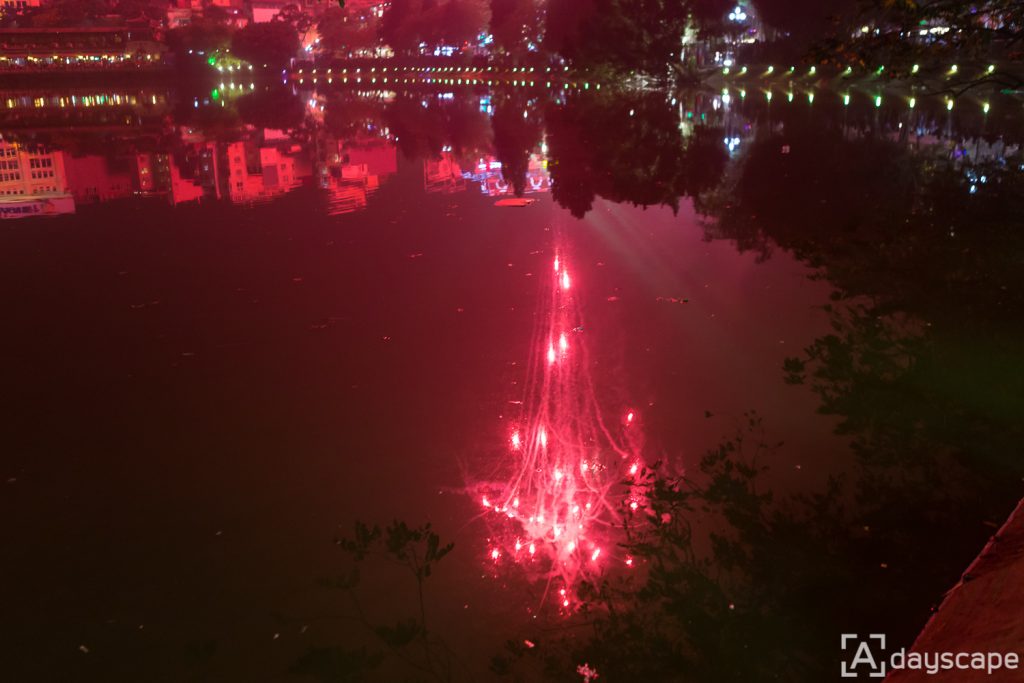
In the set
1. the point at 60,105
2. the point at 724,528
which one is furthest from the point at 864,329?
the point at 60,105

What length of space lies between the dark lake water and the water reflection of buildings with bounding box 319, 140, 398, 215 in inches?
22.9

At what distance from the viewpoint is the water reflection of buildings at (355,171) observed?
17.0m

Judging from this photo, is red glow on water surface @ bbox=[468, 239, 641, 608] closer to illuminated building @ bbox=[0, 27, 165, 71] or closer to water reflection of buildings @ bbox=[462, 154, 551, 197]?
water reflection of buildings @ bbox=[462, 154, 551, 197]

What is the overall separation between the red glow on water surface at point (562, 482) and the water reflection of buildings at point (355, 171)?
9955mm

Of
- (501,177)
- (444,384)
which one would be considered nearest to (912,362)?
(444,384)

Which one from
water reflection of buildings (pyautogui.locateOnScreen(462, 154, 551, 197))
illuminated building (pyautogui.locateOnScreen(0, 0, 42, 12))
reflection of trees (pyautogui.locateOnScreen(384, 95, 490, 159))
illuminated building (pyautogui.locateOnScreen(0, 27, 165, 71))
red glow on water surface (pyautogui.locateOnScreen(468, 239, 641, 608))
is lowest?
red glow on water surface (pyautogui.locateOnScreen(468, 239, 641, 608))

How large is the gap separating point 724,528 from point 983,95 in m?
40.5

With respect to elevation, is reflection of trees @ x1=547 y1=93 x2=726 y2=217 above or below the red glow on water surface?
above

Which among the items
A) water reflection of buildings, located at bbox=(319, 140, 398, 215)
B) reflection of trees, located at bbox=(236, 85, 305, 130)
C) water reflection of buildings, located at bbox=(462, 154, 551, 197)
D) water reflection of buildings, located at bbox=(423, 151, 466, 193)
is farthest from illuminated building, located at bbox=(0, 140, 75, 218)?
reflection of trees, located at bbox=(236, 85, 305, 130)

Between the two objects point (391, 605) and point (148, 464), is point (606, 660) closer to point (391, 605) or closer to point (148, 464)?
point (391, 605)

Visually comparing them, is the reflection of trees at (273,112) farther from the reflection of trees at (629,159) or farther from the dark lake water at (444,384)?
the dark lake water at (444,384)

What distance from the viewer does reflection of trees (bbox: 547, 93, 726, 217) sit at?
1672 centimetres

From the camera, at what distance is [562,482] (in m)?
5.68

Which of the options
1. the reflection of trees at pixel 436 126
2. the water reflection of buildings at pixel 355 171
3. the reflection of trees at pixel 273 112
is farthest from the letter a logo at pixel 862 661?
the reflection of trees at pixel 273 112
